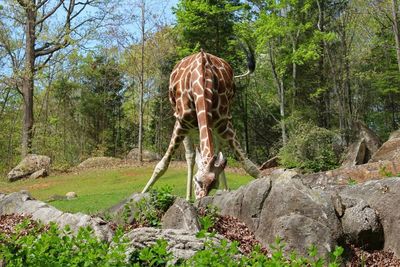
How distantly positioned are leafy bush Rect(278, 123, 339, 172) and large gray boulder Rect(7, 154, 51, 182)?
14.6 meters

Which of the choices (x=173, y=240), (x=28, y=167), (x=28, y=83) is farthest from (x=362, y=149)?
(x=173, y=240)

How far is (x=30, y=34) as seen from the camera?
3462cm

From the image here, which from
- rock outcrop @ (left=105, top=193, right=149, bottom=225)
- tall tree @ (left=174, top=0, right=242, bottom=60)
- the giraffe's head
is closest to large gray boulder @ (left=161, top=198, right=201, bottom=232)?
the giraffe's head

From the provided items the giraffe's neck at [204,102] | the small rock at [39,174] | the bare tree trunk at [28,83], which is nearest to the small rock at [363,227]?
the giraffe's neck at [204,102]

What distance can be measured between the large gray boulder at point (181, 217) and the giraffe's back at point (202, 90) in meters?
2.65

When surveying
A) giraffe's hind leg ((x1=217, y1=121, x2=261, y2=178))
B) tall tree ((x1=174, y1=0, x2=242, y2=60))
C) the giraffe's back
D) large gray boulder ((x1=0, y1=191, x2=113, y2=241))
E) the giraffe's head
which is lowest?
large gray boulder ((x1=0, y1=191, x2=113, y2=241))

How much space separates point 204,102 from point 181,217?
3.19 metres

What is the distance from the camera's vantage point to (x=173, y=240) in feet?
20.9

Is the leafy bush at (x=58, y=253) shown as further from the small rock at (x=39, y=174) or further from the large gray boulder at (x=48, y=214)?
the small rock at (x=39, y=174)

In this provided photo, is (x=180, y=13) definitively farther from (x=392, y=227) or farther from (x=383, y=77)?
(x=392, y=227)

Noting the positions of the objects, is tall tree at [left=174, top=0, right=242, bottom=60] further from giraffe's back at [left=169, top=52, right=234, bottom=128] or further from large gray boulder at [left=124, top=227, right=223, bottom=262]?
large gray boulder at [left=124, top=227, right=223, bottom=262]

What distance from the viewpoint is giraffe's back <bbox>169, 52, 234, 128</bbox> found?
1076 cm

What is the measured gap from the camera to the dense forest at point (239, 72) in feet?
111

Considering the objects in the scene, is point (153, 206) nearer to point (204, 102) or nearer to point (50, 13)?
point (204, 102)
